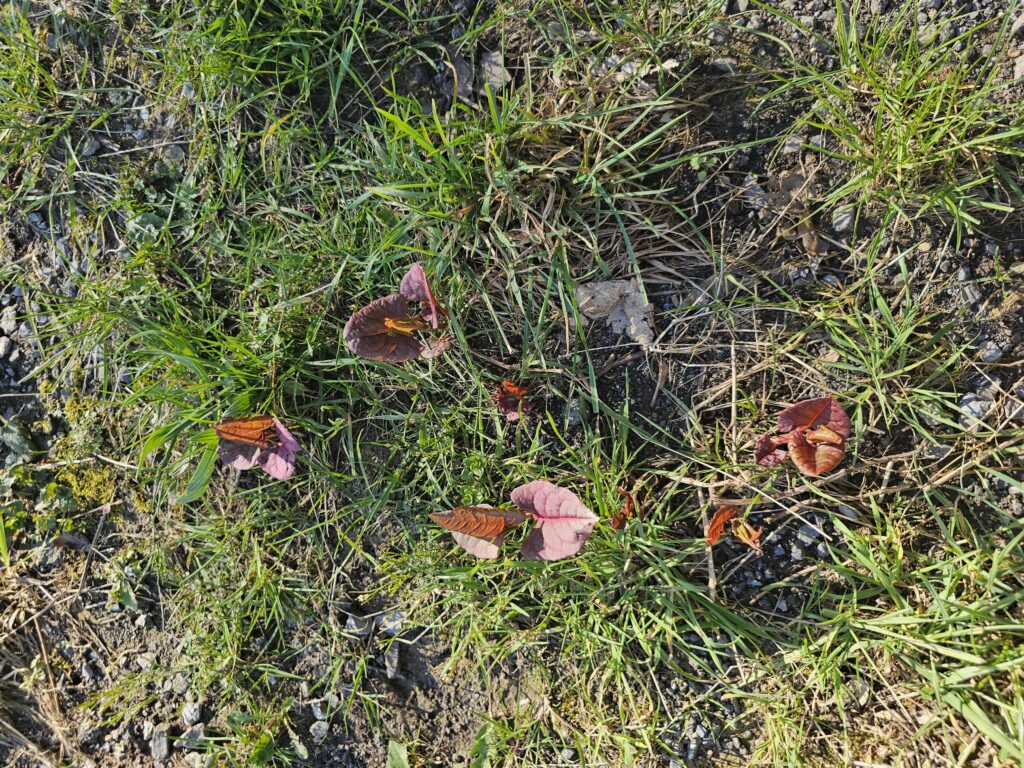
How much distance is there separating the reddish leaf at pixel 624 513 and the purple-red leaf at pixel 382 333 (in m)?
0.77

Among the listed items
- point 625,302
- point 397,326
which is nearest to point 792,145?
point 625,302

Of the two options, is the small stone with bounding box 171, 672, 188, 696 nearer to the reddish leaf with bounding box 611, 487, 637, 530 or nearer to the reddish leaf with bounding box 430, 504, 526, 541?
the reddish leaf with bounding box 430, 504, 526, 541

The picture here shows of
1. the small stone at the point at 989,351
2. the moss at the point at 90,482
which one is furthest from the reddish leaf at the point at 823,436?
the moss at the point at 90,482

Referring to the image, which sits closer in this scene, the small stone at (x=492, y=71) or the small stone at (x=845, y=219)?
the small stone at (x=845, y=219)

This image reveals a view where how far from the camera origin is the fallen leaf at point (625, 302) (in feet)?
6.94

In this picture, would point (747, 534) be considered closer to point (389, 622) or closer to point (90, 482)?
point (389, 622)

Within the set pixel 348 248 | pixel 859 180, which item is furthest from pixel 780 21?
pixel 348 248

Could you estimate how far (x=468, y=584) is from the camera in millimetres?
2160

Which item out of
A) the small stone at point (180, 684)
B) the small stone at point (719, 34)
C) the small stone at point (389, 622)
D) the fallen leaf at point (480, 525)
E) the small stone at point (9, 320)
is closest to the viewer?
the fallen leaf at point (480, 525)

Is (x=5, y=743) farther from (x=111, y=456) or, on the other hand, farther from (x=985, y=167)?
(x=985, y=167)

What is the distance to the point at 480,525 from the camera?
1.99 metres

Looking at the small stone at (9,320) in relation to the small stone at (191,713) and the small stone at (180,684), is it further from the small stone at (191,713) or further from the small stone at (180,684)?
the small stone at (191,713)

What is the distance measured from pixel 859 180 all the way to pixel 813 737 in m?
1.65

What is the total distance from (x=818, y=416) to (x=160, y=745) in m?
2.39
